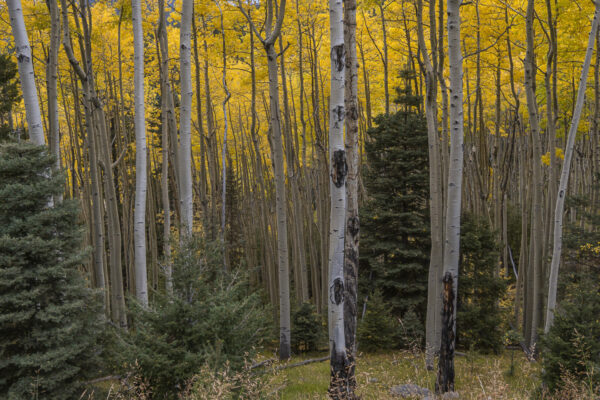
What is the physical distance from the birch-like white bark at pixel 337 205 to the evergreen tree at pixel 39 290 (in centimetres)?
270

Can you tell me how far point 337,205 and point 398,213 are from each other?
23.0 ft

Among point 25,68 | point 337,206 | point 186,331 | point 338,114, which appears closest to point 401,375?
point 337,206

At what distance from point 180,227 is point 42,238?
1468mm

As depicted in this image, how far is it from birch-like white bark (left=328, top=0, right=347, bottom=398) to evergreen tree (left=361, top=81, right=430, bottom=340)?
679cm

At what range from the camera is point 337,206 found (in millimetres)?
4672

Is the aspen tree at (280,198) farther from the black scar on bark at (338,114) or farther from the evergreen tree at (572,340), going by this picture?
the evergreen tree at (572,340)

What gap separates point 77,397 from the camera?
4.66 metres

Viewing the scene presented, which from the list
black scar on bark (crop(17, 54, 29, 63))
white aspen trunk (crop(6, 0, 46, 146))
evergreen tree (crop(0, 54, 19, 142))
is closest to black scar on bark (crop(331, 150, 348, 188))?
white aspen trunk (crop(6, 0, 46, 146))

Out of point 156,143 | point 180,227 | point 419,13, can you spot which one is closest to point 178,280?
point 180,227

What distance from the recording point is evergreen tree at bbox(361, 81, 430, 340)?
11453mm

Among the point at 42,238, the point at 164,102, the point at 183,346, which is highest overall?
the point at 164,102

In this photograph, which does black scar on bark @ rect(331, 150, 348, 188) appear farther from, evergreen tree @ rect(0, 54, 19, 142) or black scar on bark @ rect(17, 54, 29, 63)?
evergreen tree @ rect(0, 54, 19, 142)

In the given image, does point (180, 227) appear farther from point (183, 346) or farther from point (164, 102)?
point (164, 102)

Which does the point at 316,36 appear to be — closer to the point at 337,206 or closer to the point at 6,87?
the point at 6,87
